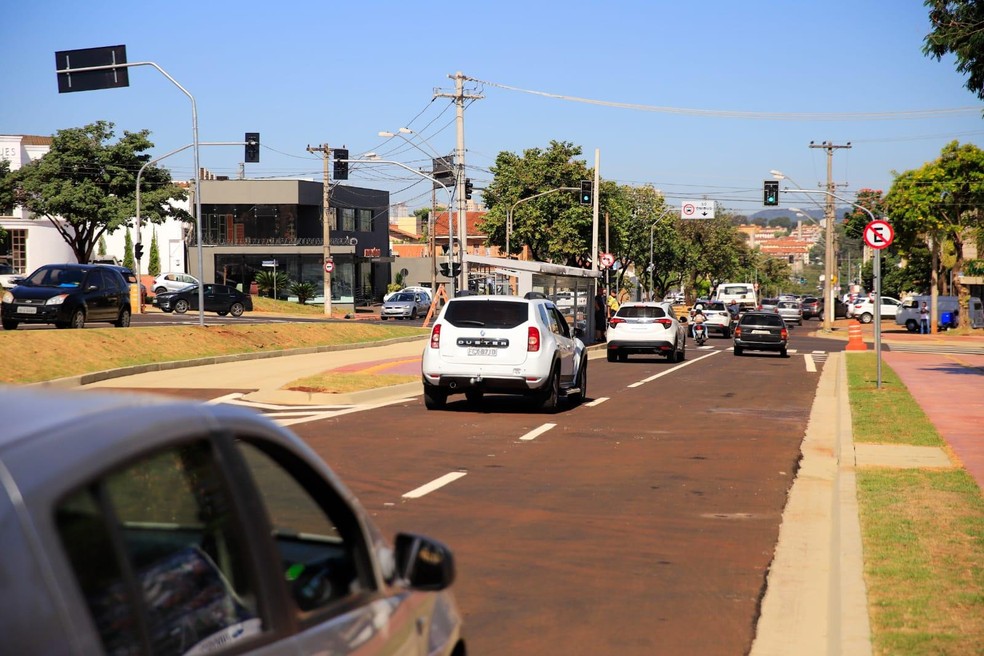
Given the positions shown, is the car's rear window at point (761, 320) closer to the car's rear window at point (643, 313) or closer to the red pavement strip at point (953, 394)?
the red pavement strip at point (953, 394)

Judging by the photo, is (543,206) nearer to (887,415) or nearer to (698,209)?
(698,209)

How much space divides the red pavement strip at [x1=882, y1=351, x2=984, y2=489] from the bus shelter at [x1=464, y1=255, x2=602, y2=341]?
383 inches

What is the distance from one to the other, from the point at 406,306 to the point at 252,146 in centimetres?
2457

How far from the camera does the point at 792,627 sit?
7.25 metres

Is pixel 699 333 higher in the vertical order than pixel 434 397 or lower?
lower

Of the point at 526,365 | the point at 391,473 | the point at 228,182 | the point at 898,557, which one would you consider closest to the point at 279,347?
the point at 526,365

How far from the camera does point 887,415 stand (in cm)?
1930

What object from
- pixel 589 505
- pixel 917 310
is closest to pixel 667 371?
pixel 589 505

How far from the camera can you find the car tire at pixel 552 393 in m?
19.5

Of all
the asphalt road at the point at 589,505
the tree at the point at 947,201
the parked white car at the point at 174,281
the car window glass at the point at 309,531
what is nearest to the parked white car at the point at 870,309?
the tree at the point at 947,201

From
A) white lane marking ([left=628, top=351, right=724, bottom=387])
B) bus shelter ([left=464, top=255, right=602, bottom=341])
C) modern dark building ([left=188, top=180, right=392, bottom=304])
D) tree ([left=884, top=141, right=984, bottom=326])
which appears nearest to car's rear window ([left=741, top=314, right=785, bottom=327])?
A: white lane marking ([left=628, top=351, right=724, bottom=387])

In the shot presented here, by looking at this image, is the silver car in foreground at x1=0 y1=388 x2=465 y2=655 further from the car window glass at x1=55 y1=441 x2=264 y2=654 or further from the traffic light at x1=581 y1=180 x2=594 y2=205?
the traffic light at x1=581 y1=180 x2=594 y2=205

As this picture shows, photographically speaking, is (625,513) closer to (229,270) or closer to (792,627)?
(792,627)

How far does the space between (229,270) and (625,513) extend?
80226 mm
